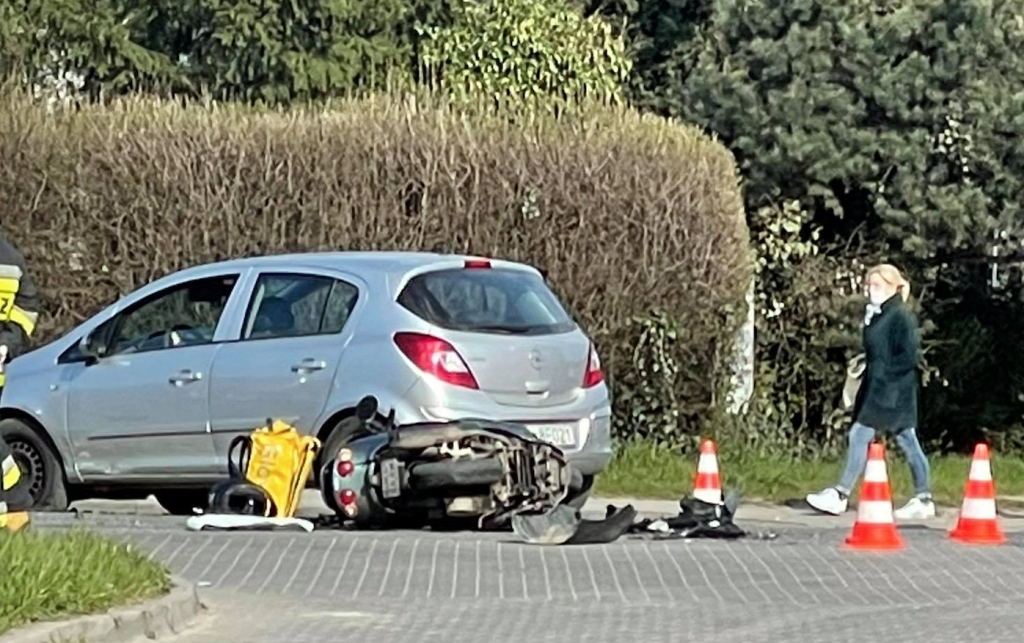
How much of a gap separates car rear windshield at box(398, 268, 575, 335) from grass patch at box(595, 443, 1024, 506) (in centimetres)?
320

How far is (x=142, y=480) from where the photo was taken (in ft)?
45.2

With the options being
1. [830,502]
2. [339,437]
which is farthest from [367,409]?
[830,502]

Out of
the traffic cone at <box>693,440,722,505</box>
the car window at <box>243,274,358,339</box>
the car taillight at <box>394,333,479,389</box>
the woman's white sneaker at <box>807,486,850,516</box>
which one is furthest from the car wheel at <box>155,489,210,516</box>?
the woman's white sneaker at <box>807,486,850,516</box>

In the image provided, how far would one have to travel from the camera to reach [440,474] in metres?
12.1

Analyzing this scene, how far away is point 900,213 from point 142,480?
8.40 meters

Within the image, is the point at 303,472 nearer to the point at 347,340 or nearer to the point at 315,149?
the point at 347,340

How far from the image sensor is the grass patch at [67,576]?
8.23 metres

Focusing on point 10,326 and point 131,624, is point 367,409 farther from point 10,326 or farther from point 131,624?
point 131,624

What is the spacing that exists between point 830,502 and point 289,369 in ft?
13.5

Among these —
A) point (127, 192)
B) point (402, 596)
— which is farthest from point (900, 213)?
point (402, 596)

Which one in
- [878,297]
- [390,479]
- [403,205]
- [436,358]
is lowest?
[390,479]

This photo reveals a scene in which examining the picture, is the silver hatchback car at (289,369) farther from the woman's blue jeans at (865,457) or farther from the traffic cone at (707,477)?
the woman's blue jeans at (865,457)

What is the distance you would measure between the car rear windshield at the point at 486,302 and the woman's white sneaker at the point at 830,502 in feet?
Result: 8.52

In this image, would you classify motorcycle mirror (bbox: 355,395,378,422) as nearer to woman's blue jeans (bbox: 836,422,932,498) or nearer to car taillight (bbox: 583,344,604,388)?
car taillight (bbox: 583,344,604,388)
